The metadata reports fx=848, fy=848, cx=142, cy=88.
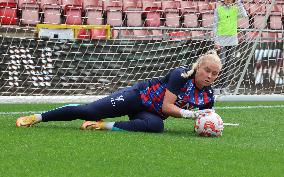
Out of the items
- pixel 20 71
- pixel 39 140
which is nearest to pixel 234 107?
pixel 20 71

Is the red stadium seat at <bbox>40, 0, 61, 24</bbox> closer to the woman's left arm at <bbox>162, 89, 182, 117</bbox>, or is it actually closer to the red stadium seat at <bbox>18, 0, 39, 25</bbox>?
the red stadium seat at <bbox>18, 0, 39, 25</bbox>

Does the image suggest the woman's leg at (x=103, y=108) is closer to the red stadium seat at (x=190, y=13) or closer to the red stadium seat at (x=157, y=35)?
the red stadium seat at (x=157, y=35)

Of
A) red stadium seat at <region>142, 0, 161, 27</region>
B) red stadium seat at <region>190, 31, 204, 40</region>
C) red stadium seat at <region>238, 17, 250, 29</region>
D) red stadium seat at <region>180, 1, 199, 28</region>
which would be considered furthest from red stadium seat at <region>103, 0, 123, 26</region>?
red stadium seat at <region>238, 17, 250, 29</region>

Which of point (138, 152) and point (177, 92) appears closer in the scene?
point (138, 152)

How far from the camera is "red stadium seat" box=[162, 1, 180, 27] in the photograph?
41.4 ft

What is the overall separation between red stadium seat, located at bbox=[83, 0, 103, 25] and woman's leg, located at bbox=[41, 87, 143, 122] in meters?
5.22

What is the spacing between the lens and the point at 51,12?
39.6ft

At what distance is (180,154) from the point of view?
17.4 ft

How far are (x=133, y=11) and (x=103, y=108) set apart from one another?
20.0 ft

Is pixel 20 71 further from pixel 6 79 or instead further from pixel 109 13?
pixel 109 13

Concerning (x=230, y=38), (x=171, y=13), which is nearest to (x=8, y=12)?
(x=171, y=13)

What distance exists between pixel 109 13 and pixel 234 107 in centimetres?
334

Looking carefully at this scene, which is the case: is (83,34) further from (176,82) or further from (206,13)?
(176,82)

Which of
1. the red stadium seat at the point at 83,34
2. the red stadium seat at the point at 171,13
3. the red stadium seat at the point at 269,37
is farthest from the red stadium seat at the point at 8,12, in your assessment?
the red stadium seat at the point at 269,37
